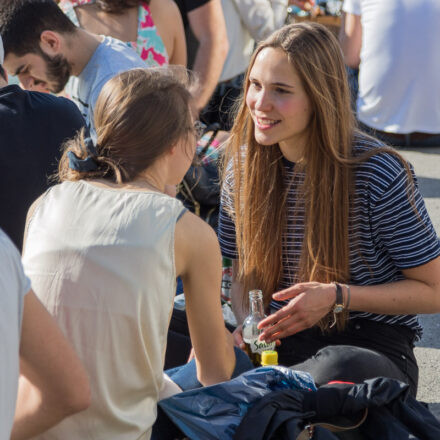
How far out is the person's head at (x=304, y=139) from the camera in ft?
7.77

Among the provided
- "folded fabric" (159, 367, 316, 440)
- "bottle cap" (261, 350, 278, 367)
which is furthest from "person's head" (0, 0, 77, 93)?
"folded fabric" (159, 367, 316, 440)

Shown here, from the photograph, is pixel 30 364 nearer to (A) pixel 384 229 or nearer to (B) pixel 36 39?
(A) pixel 384 229

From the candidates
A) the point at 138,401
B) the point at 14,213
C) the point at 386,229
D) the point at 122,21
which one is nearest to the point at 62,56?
the point at 122,21

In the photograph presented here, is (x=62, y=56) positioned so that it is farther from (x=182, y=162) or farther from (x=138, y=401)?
(x=138, y=401)

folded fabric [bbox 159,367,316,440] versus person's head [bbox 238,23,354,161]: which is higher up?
person's head [bbox 238,23,354,161]

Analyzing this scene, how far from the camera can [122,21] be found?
3.66 meters

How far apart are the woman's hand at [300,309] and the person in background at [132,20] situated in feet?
5.78

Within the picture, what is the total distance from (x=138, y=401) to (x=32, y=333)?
0.49 m

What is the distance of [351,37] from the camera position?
5.79m

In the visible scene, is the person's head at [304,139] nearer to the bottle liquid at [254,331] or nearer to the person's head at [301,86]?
the person's head at [301,86]

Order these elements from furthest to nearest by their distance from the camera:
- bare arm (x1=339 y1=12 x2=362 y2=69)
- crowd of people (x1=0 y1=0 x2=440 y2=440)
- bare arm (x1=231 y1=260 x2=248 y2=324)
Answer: bare arm (x1=339 y1=12 x2=362 y2=69) → bare arm (x1=231 y1=260 x2=248 y2=324) → crowd of people (x1=0 y1=0 x2=440 y2=440)

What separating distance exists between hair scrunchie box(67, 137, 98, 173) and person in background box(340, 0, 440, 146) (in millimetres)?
4091

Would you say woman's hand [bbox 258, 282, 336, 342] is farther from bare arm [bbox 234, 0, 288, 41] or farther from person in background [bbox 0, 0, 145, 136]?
bare arm [bbox 234, 0, 288, 41]

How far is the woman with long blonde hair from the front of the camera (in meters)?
2.31
